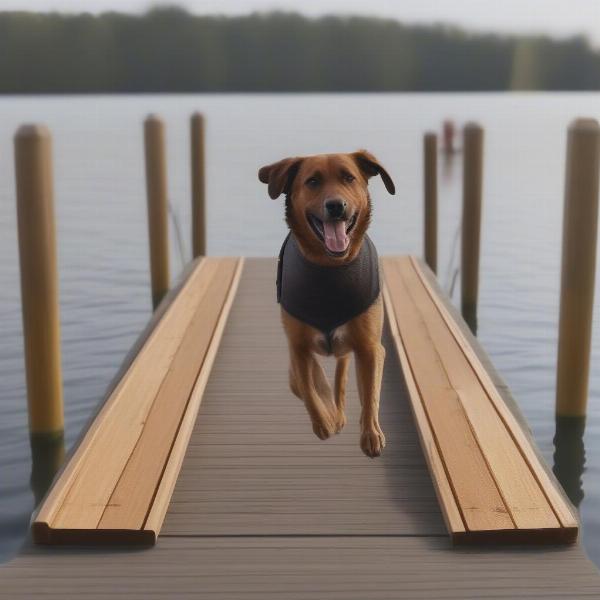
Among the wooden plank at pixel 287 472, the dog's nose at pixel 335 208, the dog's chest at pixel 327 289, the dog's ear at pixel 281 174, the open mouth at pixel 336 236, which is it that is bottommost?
the wooden plank at pixel 287 472

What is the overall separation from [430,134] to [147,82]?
224ft

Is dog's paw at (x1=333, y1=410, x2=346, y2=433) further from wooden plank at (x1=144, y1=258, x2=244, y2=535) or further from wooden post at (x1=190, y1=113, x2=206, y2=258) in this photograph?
wooden post at (x1=190, y1=113, x2=206, y2=258)

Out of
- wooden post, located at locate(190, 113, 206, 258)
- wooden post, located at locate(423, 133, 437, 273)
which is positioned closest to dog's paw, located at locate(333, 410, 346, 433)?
wooden post, located at locate(423, 133, 437, 273)

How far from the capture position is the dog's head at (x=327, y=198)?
418cm

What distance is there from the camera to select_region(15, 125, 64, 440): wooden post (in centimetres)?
695

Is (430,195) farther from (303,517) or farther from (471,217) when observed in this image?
(303,517)

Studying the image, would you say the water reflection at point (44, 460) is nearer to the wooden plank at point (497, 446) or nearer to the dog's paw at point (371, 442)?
the wooden plank at point (497, 446)

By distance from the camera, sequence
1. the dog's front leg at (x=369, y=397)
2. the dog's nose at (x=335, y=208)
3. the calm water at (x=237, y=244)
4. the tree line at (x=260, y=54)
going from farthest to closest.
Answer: the tree line at (x=260, y=54), the calm water at (x=237, y=244), the dog's front leg at (x=369, y=397), the dog's nose at (x=335, y=208)

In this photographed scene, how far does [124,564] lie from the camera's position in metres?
4.48

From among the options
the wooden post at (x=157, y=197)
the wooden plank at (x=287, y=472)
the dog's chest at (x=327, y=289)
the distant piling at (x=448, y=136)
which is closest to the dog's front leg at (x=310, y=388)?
the dog's chest at (x=327, y=289)

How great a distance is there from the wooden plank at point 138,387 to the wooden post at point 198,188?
2801 mm

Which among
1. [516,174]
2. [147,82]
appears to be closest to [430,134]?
[516,174]

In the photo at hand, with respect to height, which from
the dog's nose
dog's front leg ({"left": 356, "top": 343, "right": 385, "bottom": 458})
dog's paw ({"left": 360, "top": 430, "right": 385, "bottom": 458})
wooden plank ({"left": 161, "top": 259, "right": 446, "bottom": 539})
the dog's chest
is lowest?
wooden plank ({"left": 161, "top": 259, "right": 446, "bottom": 539})

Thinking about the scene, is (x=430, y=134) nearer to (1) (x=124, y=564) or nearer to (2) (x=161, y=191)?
(2) (x=161, y=191)
